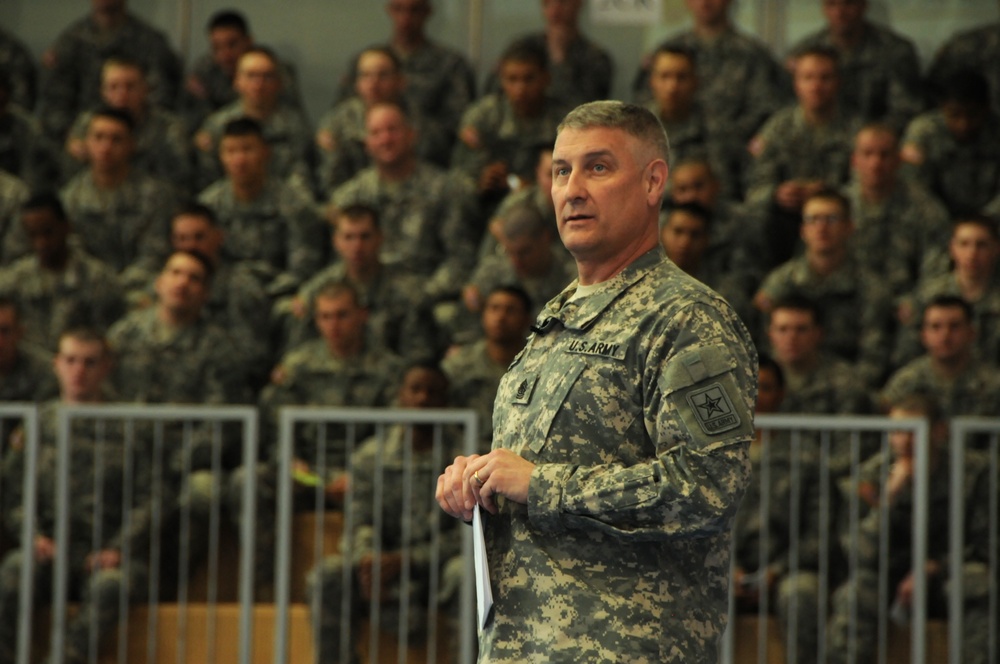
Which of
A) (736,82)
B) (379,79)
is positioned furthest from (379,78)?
(736,82)

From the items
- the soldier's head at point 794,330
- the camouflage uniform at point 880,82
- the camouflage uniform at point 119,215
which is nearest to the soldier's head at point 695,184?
the soldier's head at point 794,330

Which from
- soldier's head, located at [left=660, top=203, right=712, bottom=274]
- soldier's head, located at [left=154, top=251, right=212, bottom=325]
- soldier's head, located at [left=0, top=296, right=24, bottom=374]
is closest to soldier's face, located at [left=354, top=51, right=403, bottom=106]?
soldier's head, located at [left=154, top=251, right=212, bottom=325]

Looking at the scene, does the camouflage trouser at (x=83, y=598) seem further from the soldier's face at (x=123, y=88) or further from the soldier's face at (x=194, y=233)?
the soldier's face at (x=123, y=88)

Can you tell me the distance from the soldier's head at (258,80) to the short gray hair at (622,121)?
5817 mm

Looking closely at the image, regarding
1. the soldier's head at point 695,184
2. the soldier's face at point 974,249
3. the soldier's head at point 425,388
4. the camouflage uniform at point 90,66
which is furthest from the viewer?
the camouflage uniform at point 90,66

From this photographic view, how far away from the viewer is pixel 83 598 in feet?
17.6

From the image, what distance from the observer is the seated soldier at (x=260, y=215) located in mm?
7520

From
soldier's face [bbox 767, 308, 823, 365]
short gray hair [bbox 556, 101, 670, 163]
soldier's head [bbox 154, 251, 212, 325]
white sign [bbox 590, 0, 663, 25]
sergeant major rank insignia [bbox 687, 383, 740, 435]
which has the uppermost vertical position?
white sign [bbox 590, 0, 663, 25]

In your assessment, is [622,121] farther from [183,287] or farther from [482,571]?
[183,287]

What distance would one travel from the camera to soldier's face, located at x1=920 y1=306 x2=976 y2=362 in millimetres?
6098

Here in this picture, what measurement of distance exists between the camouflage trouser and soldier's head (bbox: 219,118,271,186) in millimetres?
2679

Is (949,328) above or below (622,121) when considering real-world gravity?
below

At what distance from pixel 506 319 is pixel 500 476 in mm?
3896

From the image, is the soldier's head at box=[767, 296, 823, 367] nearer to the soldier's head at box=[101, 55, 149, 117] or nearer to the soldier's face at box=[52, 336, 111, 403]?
the soldier's face at box=[52, 336, 111, 403]
